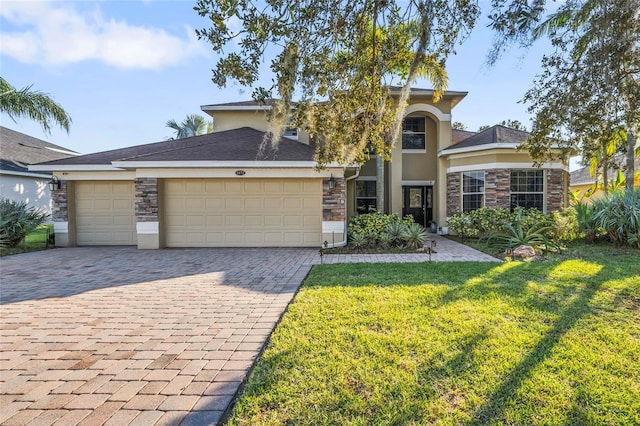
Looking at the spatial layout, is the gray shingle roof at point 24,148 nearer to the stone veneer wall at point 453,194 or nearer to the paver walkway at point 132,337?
the paver walkway at point 132,337

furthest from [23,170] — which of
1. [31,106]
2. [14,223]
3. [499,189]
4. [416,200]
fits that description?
[499,189]

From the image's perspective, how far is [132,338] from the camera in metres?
4.13

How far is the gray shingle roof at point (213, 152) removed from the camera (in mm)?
11180

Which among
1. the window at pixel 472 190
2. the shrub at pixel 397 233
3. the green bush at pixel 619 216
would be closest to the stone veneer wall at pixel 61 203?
the shrub at pixel 397 233

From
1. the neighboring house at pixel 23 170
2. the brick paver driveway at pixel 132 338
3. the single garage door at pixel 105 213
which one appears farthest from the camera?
the neighboring house at pixel 23 170

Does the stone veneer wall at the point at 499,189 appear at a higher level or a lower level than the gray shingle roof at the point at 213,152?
lower

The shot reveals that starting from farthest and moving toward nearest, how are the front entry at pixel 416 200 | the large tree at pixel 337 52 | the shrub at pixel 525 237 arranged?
the front entry at pixel 416 200 < the shrub at pixel 525 237 < the large tree at pixel 337 52

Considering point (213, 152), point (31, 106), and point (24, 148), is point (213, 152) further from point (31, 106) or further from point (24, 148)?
point (24, 148)

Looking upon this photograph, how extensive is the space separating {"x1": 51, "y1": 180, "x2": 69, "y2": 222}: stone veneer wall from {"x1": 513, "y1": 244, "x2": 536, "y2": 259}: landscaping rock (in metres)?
14.7

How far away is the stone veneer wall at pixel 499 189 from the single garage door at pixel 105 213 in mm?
13676

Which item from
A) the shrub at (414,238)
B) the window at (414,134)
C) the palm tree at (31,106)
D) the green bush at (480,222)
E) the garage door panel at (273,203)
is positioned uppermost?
the palm tree at (31,106)

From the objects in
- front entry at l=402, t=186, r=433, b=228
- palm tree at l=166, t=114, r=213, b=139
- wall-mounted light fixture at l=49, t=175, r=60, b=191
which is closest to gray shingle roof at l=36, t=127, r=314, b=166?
wall-mounted light fixture at l=49, t=175, r=60, b=191

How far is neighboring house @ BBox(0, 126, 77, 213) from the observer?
1714cm

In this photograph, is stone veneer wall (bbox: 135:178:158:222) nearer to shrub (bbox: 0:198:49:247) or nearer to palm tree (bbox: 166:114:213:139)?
shrub (bbox: 0:198:49:247)
